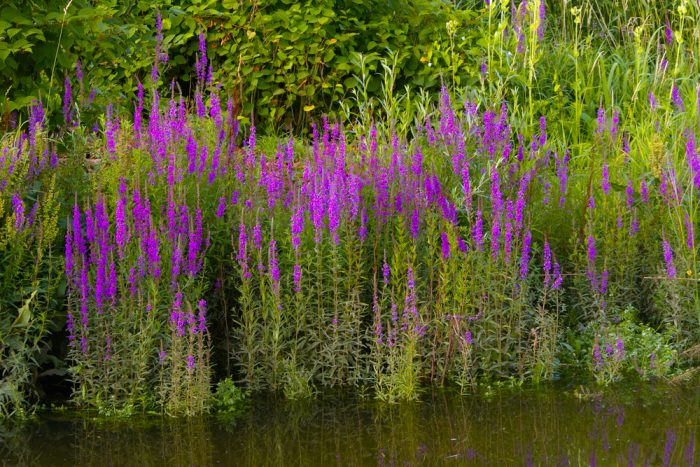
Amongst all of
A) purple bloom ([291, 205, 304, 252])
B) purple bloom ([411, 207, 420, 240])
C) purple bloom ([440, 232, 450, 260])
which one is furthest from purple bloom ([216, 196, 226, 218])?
purple bloom ([440, 232, 450, 260])

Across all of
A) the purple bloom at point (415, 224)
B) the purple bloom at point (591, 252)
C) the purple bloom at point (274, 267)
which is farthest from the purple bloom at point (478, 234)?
the purple bloom at point (274, 267)

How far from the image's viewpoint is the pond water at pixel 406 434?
3828 millimetres

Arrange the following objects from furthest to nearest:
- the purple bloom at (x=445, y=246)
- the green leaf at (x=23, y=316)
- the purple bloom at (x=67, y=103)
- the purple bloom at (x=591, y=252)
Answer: the purple bloom at (x=67, y=103) → the purple bloom at (x=591, y=252) → the purple bloom at (x=445, y=246) → the green leaf at (x=23, y=316)

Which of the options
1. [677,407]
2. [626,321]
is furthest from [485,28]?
[677,407]

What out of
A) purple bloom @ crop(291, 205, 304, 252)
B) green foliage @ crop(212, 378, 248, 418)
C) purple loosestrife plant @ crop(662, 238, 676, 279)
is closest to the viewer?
green foliage @ crop(212, 378, 248, 418)

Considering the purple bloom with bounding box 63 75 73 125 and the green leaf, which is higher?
the purple bloom with bounding box 63 75 73 125

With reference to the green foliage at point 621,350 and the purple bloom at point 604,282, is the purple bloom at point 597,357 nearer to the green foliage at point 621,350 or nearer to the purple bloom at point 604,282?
the green foliage at point 621,350

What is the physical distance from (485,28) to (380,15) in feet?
3.47

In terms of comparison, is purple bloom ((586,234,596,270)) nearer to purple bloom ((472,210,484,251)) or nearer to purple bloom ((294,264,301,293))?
purple bloom ((472,210,484,251))

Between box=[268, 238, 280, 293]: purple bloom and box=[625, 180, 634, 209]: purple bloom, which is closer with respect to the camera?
box=[268, 238, 280, 293]: purple bloom

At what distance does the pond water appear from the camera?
383 centimetres

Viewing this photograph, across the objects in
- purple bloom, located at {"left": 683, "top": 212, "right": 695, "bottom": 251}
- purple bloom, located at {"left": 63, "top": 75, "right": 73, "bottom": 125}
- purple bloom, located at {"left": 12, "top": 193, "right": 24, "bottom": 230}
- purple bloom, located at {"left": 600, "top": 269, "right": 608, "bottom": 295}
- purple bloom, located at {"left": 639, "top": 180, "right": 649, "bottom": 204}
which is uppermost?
purple bloom, located at {"left": 63, "top": 75, "right": 73, "bottom": 125}

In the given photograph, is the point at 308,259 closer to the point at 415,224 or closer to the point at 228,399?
the point at 415,224

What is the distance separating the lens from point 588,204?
544 centimetres
